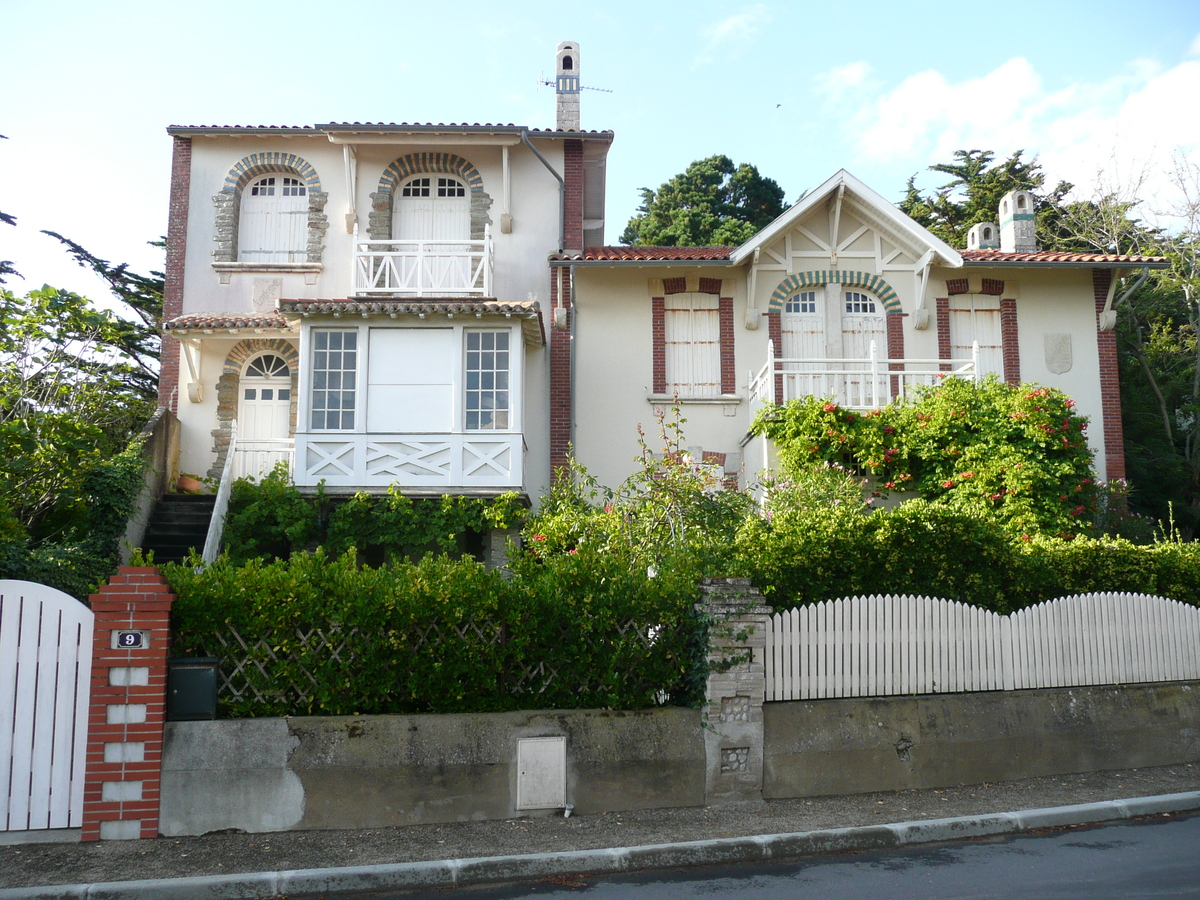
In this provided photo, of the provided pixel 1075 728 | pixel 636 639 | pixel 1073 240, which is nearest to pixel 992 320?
pixel 1073 240

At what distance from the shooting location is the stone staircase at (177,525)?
13211mm

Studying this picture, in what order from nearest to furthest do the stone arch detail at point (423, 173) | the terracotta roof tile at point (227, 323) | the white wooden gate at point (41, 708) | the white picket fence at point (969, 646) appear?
the white wooden gate at point (41, 708)
the white picket fence at point (969, 646)
the terracotta roof tile at point (227, 323)
the stone arch detail at point (423, 173)

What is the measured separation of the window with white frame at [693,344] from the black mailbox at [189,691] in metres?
10.4

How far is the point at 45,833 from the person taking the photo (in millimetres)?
6531

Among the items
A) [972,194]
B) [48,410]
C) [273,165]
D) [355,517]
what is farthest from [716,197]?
[48,410]

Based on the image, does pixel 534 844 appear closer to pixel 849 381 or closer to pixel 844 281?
pixel 849 381

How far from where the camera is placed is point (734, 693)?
7.62m

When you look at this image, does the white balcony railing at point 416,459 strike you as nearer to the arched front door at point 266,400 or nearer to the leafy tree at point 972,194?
the arched front door at point 266,400

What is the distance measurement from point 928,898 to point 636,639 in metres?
2.79

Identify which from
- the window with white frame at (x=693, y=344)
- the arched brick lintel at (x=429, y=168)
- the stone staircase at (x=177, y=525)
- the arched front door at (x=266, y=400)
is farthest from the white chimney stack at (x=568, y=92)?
the stone staircase at (x=177, y=525)

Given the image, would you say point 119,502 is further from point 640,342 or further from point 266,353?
point 640,342

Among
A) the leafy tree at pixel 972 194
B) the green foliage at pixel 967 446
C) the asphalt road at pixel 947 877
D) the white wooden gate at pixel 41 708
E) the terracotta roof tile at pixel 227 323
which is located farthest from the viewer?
the leafy tree at pixel 972 194

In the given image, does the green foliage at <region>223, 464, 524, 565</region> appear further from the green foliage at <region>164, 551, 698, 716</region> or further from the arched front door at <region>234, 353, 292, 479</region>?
the green foliage at <region>164, 551, 698, 716</region>

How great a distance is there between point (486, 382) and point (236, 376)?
4.67 m
